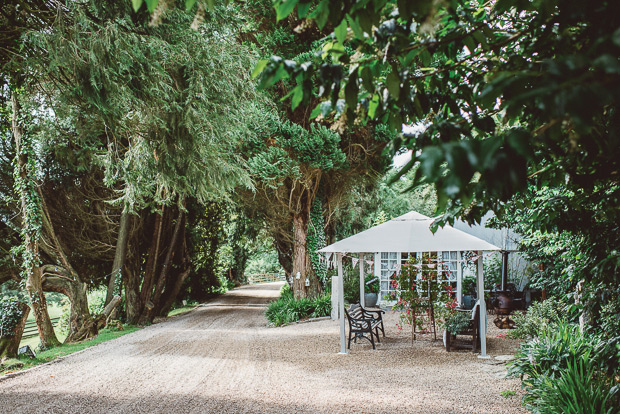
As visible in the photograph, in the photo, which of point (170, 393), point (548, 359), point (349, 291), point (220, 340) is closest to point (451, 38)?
point (548, 359)

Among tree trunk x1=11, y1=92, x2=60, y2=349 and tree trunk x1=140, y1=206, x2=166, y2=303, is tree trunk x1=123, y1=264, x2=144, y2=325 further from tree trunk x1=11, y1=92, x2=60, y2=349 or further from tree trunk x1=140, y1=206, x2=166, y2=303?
tree trunk x1=11, y1=92, x2=60, y2=349

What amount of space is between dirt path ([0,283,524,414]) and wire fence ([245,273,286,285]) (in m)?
34.5

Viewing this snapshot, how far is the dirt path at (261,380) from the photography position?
5.14m

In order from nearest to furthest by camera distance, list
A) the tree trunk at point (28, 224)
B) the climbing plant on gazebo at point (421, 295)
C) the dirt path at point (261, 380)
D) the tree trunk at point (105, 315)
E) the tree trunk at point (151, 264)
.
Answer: the dirt path at point (261, 380), the climbing plant on gazebo at point (421, 295), the tree trunk at point (28, 224), the tree trunk at point (105, 315), the tree trunk at point (151, 264)

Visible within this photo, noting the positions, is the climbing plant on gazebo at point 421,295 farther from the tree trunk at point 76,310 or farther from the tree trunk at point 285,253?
the tree trunk at point 285,253

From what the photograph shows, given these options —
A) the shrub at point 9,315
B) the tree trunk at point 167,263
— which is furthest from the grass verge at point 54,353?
the tree trunk at point 167,263

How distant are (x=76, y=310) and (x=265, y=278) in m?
34.7

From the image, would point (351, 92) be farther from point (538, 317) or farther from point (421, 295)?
point (421, 295)

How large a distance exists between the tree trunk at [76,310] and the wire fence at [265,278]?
31.8 meters

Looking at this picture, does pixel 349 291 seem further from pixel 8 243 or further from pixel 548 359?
pixel 548 359

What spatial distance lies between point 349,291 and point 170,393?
11.7 meters

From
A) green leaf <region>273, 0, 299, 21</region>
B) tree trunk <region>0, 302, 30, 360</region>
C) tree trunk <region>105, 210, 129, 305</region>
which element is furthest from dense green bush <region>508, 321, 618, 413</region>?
tree trunk <region>105, 210, 129, 305</region>

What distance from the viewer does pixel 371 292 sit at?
17.8 metres

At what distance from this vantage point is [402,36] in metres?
1.90
